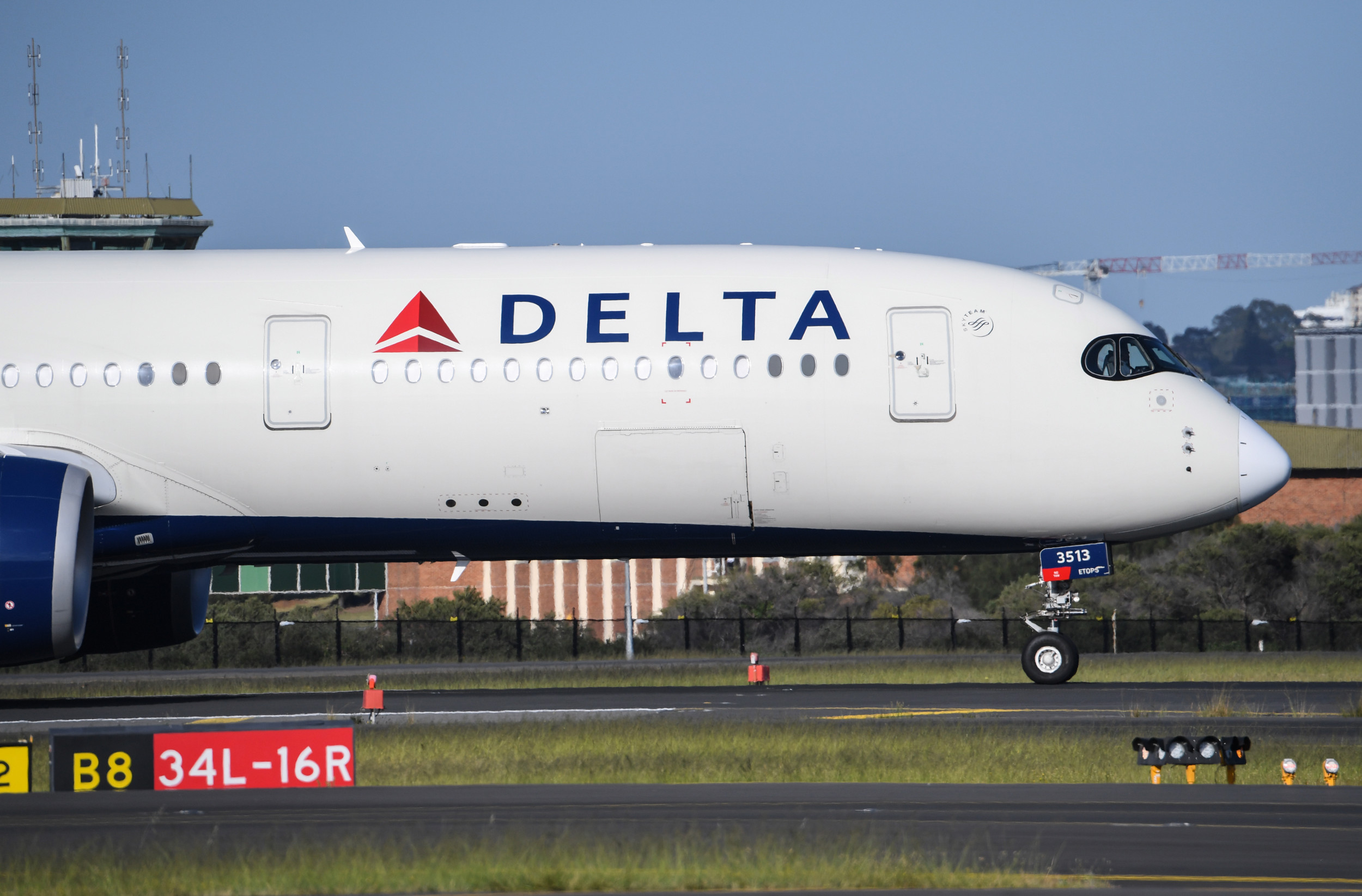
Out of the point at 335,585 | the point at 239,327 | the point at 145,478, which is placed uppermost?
the point at 239,327

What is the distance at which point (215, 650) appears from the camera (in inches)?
1797

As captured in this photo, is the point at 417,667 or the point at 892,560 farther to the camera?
the point at 892,560

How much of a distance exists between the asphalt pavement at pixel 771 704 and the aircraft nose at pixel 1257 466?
302cm

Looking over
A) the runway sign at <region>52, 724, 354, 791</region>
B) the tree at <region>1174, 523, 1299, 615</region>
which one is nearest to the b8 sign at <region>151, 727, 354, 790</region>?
the runway sign at <region>52, 724, 354, 791</region>

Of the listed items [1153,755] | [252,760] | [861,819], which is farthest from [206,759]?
[1153,755]

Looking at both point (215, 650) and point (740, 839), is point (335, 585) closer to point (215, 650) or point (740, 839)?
point (215, 650)

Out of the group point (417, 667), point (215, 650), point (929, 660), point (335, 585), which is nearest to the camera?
point (929, 660)

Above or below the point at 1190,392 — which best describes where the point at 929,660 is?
below

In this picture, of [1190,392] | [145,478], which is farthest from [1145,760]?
[145,478]

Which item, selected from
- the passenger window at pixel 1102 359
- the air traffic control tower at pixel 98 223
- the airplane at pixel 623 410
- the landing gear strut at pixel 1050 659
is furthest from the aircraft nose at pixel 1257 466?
the air traffic control tower at pixel 98 223

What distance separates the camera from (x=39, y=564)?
22.0 meters

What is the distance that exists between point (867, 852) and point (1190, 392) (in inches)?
547

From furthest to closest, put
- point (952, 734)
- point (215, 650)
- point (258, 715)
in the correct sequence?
point (215, 650) → point (258, 715) → point (952, 734)

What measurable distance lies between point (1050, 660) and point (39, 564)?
15.2 metres
